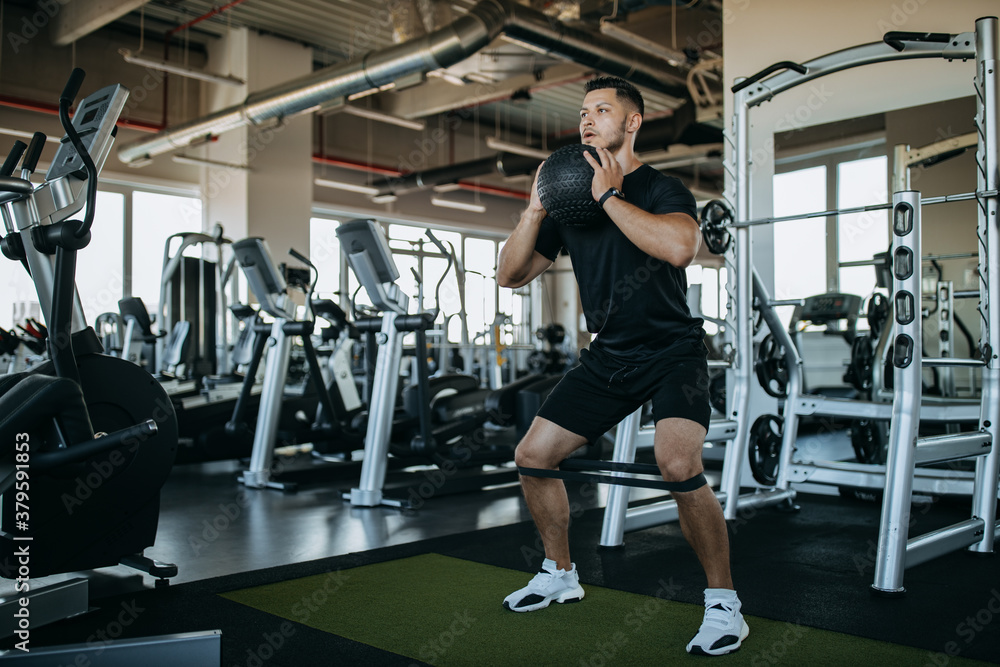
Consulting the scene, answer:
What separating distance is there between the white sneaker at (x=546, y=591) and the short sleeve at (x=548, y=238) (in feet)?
2.91

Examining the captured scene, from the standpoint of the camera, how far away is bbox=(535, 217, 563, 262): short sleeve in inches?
89.5

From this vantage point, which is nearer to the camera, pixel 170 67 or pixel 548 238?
pixel 548 238

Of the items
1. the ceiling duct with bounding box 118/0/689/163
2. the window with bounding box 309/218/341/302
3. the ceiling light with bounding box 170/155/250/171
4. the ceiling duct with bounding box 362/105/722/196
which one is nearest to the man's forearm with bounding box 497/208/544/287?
the ceiling duct with bounding box 118/0/689/163

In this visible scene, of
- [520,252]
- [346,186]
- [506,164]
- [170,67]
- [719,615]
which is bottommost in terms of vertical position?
[719,615]

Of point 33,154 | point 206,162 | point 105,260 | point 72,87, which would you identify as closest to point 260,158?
point 206,162

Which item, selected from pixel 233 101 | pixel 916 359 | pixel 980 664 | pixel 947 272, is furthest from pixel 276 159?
pixel 980 664

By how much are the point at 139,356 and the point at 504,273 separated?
6404 mm

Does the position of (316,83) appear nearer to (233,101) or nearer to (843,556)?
(233,101)

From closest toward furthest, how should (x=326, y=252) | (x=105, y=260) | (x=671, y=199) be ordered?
(x=671, y=199) < (x=105, y=260) < (x=326, y=252)

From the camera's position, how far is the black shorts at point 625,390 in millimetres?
2027

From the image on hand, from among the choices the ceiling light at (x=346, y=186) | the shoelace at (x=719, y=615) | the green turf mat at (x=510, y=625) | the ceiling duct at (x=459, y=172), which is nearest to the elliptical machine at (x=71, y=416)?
the green turf mat at (x=510, y=625)

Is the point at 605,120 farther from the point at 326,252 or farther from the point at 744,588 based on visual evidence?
the point at 326,252

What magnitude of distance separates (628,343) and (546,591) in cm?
77

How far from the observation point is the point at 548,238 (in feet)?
7.49
